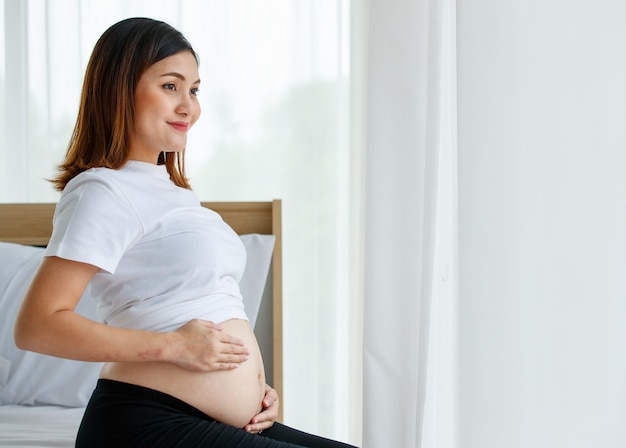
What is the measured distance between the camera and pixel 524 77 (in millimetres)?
1105

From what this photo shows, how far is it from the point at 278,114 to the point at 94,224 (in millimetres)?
1374

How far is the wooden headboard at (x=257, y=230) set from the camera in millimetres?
2070

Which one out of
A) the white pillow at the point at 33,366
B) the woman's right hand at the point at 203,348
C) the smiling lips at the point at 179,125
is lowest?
the white pillow at the point at 33,366

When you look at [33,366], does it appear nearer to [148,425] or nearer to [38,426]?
[38,426]

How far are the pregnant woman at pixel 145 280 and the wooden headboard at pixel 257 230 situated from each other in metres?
0.80

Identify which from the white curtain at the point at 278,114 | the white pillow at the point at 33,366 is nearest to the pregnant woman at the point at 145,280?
the white pillow at the point at 33,366

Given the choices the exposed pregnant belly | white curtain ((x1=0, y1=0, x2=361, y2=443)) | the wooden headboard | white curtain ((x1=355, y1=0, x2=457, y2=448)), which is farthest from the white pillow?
the exposed pregnant belly

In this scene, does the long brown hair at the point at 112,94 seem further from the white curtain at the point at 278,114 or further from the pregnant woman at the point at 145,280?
the white curtain at the point at 278,114

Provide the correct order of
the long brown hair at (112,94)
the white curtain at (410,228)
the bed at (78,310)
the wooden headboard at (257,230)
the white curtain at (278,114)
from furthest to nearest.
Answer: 1. the white curtain at (278,114)
2. the wooden headboard at (257,230)
3. the bed at (78,310)
4. the white curtain at (410,228)
5. the long brown hair at (112,94)

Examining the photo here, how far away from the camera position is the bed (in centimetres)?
169

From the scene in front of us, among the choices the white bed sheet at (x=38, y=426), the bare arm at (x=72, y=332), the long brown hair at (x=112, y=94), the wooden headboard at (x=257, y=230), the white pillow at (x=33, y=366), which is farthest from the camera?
the wooden headboard at (x=257, y=230)

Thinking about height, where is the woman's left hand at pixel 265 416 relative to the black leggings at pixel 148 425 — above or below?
below

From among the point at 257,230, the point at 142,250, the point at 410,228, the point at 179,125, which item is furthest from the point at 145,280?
the point at 257,230

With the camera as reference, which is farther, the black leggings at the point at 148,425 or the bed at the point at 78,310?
the bed at the point at 78,310
